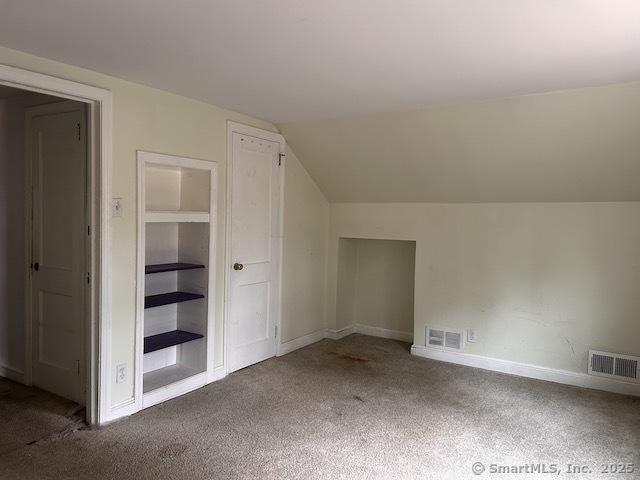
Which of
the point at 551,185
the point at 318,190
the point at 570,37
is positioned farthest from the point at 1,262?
the point at 551,185

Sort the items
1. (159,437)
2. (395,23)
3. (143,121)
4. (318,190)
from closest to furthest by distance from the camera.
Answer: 1. (395,23)
2. (159,437)
3. (143,121)
4. (318,190)

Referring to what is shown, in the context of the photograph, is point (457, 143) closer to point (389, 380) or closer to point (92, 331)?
point (389, 380)

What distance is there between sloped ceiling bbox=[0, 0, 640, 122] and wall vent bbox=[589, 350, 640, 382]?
2.17 m

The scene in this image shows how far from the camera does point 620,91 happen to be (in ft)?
9.50

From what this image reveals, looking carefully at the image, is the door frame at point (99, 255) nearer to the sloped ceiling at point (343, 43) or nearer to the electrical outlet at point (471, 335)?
the sloped ceiling at point (343, 43)

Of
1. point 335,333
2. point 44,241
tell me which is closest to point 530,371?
point 335,333

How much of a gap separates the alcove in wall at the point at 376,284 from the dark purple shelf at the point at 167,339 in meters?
1.85

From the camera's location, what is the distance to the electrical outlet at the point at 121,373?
Result: 10.3ft

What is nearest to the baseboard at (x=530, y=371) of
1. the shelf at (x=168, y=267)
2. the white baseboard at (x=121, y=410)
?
the shelf at (x=168, y=267)

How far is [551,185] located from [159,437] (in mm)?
3418

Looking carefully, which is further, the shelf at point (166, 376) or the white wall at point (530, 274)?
the white wall at point (530, 274)

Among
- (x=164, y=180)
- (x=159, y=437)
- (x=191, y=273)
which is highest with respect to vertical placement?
(x=164, y=180)

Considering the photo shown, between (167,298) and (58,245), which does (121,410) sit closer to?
(167,298)

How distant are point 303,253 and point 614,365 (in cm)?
286
